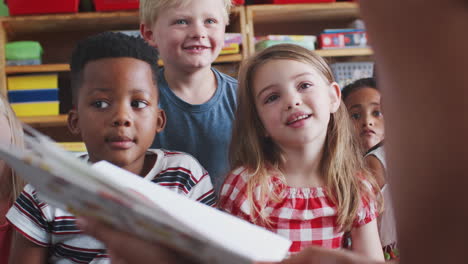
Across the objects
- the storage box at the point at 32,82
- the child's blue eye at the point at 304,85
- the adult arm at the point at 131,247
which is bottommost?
the adult arm at the point at 131,247

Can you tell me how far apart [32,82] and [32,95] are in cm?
8

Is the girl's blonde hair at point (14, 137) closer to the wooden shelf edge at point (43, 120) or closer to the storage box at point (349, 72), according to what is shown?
the wooden shelf edge at point (43, 120)

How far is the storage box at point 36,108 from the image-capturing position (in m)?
2.65

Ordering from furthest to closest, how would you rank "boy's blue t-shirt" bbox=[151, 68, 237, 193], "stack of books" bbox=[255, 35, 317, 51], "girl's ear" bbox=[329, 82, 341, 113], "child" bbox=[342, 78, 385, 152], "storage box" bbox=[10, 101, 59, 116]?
"stack of books" bbox=[255, 35, 317, 51] → "storage box" bbox=[10, 101, 59, 116] → "child" bbox=[342, 78, 385, 152] → "boy's blue t-shirt" bbox=[151, 68, 237, 193] → "girl's ear" bbox=[329, 82, 341, 113]

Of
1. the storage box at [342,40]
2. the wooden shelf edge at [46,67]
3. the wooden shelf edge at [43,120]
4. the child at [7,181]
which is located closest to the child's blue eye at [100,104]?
the child at [7,181]

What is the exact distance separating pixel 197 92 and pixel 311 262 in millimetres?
1030

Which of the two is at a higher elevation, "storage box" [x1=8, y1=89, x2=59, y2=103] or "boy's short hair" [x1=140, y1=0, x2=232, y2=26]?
"boy's short hair" [x1=140, y1=0, x2=232, y2=26]

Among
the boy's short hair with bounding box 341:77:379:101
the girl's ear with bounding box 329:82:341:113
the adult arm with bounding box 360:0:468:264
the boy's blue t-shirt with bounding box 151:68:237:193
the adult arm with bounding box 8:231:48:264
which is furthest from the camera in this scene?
the boy's short hair with bounding box 341:77:379:101

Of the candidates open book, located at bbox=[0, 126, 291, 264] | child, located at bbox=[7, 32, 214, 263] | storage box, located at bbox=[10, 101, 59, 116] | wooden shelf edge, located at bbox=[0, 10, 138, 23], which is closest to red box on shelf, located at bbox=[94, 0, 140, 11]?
wooden shelf edge, located at bbox=[0, 10, 138, 23]

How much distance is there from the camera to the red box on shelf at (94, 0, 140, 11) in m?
2.70

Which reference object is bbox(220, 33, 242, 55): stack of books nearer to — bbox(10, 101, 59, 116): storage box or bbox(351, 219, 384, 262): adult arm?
bbox(10, 101, 59, 116): storage box

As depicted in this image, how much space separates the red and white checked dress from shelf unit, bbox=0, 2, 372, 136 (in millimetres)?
1670

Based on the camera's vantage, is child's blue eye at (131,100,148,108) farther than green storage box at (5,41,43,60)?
No

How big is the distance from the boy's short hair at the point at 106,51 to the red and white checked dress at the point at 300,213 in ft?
1.21
